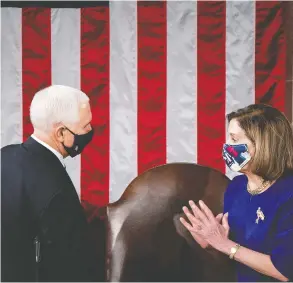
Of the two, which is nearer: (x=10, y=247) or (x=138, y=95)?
(x=10, y=247)

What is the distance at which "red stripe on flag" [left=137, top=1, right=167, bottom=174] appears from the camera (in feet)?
8.67

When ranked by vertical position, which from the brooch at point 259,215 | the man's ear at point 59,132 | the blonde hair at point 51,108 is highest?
the blonde hair at point 51,108

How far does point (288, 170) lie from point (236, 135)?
0.21 metres

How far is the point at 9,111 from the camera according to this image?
2.66 metres

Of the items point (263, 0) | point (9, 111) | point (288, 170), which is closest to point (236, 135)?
point (288, 170)

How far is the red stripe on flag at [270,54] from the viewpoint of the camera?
2.58m

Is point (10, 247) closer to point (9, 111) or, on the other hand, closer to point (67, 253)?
point (67, 253)

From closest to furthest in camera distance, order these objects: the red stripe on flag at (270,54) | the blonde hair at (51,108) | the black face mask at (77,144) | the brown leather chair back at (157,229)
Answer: the blonde hair at (51,108)
the black face mask at (77,144)
the brown leather chair back at (157,229)
the red stripe on flag at (270,54)

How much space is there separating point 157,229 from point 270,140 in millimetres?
767

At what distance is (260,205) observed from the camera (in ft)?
5.65

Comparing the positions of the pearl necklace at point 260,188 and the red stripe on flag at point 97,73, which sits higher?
the red stripe on flag at point 97,73

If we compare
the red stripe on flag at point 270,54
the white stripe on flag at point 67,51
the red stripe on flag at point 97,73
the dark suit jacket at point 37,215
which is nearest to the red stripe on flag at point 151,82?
the red stripe on flag at point 97,73

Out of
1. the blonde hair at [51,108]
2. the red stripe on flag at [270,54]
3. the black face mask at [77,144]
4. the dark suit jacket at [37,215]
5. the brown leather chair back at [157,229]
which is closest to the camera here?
the dark suit jacket at [37,215]

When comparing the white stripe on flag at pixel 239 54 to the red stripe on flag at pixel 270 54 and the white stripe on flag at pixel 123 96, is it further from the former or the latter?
the white stripe on flag at pixel 123 96
